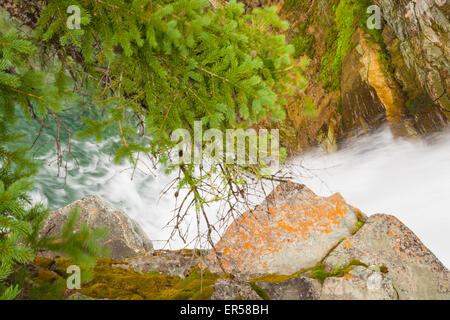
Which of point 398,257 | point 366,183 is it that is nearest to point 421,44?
point 366,183

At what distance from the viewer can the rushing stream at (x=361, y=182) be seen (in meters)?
5.72

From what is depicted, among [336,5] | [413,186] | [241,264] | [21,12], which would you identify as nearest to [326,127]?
[413,186]

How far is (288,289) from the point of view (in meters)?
3.08

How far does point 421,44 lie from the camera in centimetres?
523

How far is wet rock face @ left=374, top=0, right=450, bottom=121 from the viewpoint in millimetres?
4969

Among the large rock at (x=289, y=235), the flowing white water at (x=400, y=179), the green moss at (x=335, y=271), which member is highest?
the flowing white water at (x=400, y=179)

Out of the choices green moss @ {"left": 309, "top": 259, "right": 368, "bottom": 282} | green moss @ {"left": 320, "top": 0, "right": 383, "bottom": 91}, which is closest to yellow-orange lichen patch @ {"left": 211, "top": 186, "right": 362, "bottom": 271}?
green moss @ {"left": 309, "top": 259, "right": 368, "bottom": 282}

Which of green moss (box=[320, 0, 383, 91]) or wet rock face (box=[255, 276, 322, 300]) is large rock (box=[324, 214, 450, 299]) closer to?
wet rock face (box=[255, 276, 322, 300])

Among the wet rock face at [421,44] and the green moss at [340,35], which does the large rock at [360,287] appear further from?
the green moss at [340,35]

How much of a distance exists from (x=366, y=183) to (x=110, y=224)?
6.10 meters

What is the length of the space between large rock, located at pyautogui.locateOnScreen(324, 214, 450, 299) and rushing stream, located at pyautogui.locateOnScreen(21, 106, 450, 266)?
1223mm

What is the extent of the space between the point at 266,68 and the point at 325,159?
5094mm

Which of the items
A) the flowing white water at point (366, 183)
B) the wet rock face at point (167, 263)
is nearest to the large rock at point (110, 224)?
the flowing white water at point (366, 183)
